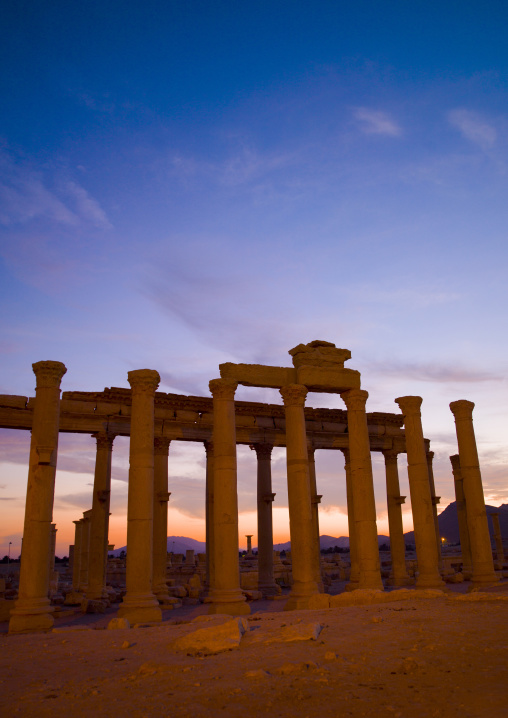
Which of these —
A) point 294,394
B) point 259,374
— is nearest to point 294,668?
point 294,394

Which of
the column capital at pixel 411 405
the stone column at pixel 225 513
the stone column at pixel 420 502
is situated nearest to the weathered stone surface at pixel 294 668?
the stone column at pixel 225 513

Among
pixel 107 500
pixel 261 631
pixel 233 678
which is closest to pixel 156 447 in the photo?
pixel 107 500

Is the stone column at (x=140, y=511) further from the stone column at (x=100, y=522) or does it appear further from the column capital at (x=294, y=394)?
the stone column at (x=100, y=522)

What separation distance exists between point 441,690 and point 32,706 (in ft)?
17.1

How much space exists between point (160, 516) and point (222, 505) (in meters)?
8.01

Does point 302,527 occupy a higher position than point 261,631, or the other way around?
point 302,527

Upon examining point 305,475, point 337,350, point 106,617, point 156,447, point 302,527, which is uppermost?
point 337,350

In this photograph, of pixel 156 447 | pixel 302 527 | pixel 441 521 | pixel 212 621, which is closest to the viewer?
pixel 212 621

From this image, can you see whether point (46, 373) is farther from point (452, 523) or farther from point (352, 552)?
point (452, 523)

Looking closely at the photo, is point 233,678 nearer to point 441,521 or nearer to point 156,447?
point 156,447

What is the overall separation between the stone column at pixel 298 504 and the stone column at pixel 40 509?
26.8 feet

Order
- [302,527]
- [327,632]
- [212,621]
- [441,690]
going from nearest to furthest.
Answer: [441,690]
[327,632]
[212,621]
[302,527]

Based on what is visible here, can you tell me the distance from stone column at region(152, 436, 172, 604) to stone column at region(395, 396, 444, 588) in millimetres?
11066

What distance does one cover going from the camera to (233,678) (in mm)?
8219
